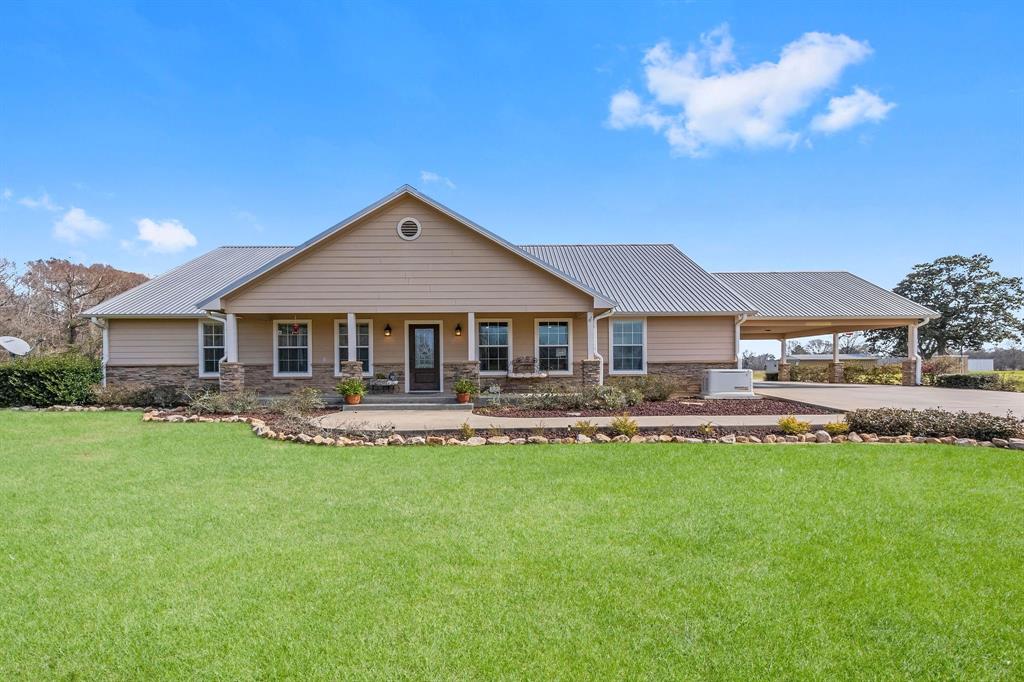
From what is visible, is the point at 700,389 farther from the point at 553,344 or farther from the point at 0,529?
the point at 0,529

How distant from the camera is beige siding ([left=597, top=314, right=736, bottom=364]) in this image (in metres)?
15.4

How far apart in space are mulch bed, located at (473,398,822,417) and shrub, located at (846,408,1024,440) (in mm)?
2299

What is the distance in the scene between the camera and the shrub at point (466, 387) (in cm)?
1259

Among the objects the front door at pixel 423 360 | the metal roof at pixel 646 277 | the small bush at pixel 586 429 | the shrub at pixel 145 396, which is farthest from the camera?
the metal roof at pixel 646 277

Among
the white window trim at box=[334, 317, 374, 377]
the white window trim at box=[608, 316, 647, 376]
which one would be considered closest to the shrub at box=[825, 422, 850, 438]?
A: the white window trim at box=[608, 316, 647, 376]

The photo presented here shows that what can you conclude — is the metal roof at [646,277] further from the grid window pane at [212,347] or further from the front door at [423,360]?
the grid window pane at [212,347]

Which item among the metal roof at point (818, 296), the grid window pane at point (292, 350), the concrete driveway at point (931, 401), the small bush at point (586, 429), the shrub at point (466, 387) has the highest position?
the metal roof at point (818, 296)

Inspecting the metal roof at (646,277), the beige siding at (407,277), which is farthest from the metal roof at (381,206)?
the metal roof at (646,277)

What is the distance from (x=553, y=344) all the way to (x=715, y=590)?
1222cm

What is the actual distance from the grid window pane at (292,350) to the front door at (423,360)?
10.8 feet

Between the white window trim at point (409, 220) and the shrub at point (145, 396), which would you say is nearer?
the shrub at point (145, 396)

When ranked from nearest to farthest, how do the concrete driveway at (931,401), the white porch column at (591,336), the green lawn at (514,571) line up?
the green lawn at (514,571) < the concrete driveway at (931,401) < the white porch column at (591,336)

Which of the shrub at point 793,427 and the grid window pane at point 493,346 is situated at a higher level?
the grid window pane at point 493,346

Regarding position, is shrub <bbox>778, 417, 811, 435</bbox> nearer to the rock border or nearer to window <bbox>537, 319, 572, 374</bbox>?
the rock border
